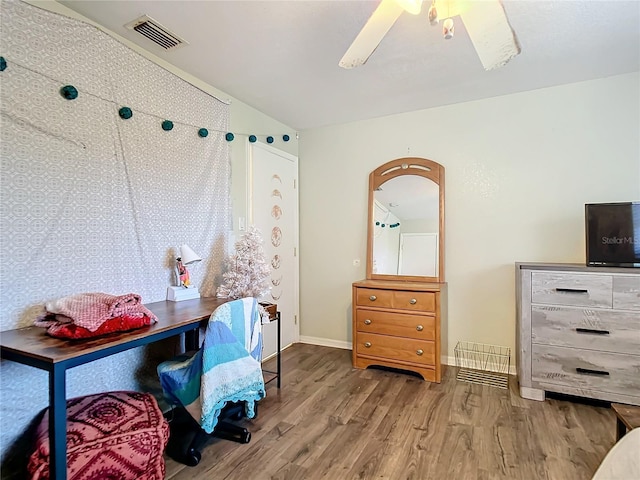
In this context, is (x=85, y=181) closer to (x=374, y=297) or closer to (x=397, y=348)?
(x=374, y=297)

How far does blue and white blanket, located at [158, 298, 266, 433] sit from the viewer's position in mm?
1812

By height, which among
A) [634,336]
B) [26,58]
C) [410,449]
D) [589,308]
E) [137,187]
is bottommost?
[410,449]

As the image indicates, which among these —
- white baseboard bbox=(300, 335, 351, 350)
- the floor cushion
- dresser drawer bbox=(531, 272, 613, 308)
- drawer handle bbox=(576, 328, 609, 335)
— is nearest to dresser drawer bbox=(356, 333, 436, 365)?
white baseboard bbox=(300, 335, 351, 350)

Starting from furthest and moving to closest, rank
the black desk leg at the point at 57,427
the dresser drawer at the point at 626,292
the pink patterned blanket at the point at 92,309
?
1. the dresser drawer at the point at 626,292
2. the pink patterned blanket at the point at 92,309
3. the black desk leg at the point at 57,427

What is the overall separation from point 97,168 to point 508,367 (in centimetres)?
367

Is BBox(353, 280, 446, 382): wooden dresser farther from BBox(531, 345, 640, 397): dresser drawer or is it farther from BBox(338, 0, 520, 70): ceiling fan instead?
BBox(338, 0, 520, 70): ceiling fan

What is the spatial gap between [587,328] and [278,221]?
9.34ft

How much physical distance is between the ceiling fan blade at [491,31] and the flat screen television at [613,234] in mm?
1617

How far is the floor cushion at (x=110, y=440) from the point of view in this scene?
1.39 metres

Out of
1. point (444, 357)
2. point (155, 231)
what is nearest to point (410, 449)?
point (444, 357)

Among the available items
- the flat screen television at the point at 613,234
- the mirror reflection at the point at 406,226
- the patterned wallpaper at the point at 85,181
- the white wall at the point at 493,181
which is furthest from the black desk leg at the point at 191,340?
the flat screen television at the point at 613,234

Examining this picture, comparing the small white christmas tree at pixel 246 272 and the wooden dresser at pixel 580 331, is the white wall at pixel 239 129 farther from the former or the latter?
the wooden dresser at pixel 580 331

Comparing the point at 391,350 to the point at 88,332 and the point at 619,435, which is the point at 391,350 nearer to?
the point at 619,435

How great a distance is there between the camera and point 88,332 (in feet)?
4.98
